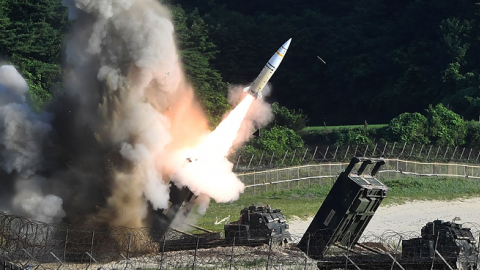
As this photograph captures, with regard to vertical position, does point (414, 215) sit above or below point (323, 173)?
below

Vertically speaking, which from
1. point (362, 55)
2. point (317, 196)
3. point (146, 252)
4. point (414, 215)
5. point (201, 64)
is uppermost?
point (362, 55)

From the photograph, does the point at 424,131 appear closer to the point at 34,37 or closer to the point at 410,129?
the point at 410,129

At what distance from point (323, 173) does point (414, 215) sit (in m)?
7.18

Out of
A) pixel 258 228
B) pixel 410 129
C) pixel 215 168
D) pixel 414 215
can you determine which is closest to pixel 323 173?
pixel 414 215

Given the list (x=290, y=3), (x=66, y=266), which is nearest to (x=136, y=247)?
(x=66, y=266)

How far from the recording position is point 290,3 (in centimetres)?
8912

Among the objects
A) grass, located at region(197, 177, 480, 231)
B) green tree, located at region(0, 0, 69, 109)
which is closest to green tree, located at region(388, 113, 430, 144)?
grass, located at region(197, 177, 480, 231)

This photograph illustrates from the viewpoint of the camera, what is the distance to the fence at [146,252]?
2578 centimetres

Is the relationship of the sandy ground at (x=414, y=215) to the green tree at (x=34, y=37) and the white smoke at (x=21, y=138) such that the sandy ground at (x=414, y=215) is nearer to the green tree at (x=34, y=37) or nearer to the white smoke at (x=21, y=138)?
the white smoke at (x=21, y=138)

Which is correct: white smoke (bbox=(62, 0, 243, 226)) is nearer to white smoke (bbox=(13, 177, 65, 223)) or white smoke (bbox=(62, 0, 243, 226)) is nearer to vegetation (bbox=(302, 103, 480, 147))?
white smoke (bbox=(13, 177, 65, 223))

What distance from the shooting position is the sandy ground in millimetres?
37125

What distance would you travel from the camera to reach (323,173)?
4606cm

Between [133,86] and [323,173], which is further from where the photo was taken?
[323,173]

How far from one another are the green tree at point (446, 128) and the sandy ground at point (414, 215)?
11740mm
